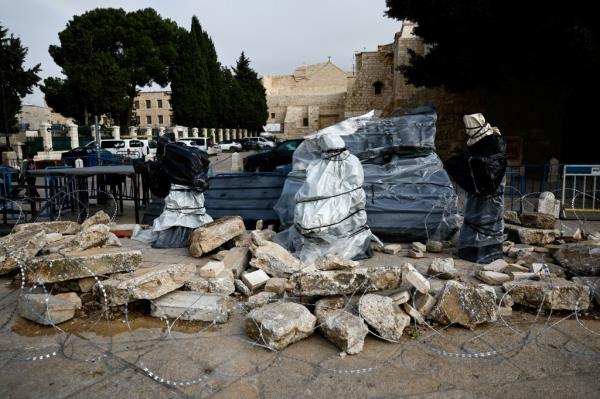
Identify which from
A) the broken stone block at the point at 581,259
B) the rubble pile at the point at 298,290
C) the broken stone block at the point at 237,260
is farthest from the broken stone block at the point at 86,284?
the broken stone block at the point at 581,259

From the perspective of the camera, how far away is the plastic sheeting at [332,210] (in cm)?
474

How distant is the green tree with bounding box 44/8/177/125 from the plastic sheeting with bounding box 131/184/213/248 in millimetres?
25066

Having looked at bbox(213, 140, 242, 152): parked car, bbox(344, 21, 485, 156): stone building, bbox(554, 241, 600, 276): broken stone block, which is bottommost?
bbox(554, 241, 600, 276): broken stone block

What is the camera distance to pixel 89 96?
91.0ft

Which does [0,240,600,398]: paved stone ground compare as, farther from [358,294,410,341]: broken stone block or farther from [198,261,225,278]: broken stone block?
[198,261,225,278]: broken stone block

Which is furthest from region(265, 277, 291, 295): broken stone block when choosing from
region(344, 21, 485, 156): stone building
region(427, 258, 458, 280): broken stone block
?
A: region(344, 21, 485, 156): stone building

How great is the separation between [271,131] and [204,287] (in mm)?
48081

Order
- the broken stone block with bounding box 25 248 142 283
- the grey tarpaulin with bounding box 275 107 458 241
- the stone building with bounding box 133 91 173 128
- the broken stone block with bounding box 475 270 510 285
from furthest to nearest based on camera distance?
the stone building with bounding box 133 91 173 128 → the grey tarpaulin with bounding box 275 107 458 241 → the broken stone block with bounding box 475 270 510 285 → the broken stone block with bounding box 25 248 142 283

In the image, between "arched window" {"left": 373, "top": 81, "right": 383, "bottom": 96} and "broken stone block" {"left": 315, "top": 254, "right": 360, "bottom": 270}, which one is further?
"arched window" {"left": 373, "top": 81, "right": 383, "bottom": 96}

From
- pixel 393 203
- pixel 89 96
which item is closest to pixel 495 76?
pixel 393 203

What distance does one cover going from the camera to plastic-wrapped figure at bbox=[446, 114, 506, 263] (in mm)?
4617

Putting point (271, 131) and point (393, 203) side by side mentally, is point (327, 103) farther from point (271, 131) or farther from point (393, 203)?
point (393, 203)

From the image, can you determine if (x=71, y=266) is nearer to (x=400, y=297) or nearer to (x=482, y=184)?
(x=400, y=297)

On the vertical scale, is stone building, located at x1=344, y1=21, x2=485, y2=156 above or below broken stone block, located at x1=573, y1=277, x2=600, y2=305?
above
